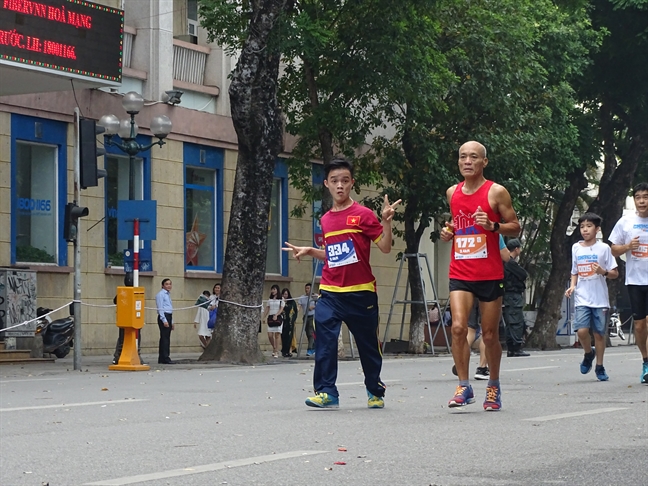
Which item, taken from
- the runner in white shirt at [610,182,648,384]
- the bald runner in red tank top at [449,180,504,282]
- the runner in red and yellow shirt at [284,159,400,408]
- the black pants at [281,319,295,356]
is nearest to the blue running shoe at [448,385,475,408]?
the runner in red and yellow shirt at [284,159,400,408]

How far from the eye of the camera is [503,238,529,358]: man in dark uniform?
886 inches

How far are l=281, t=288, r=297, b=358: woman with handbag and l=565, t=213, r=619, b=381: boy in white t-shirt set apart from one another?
1421 centimetres

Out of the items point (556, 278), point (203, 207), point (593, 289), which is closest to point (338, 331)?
point (593, 289)

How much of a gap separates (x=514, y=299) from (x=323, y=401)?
44.2ft

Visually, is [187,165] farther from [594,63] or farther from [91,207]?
[594,63]

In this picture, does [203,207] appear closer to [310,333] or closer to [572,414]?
[310,333]

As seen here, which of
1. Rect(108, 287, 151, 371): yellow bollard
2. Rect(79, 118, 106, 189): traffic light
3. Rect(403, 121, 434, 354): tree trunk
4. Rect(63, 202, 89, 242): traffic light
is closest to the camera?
Rect(63, 202, 89, 242): traffic light

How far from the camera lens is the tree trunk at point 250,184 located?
22156 mm

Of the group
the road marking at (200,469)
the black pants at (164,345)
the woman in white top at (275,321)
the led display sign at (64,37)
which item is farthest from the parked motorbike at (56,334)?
the road marking at (200,469)

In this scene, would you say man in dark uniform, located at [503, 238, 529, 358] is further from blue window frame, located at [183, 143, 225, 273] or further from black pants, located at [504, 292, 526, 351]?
blue window frame, located at [183, 143, 225, 273]

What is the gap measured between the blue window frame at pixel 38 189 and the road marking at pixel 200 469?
19065 mm

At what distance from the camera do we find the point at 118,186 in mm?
28953

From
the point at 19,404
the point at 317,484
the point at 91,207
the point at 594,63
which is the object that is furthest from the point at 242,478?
the point at 594,63

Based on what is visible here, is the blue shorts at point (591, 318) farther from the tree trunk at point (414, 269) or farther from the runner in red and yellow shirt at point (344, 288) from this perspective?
the tree trunk at point (414, 269)
